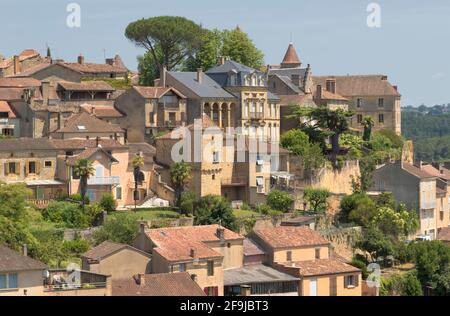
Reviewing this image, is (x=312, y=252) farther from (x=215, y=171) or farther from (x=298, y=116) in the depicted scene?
(x=298, y=116)

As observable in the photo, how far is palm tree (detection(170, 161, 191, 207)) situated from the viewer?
56.2m

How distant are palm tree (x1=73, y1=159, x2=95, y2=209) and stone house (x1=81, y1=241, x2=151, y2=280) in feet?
31.9

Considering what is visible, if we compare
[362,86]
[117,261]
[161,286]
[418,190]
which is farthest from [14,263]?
[362,86]

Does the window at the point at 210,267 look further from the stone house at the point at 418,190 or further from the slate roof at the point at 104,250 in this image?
Answer: the stone house at the point at 418,190

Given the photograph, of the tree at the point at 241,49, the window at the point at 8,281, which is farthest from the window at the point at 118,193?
the tree at the point at 241,49

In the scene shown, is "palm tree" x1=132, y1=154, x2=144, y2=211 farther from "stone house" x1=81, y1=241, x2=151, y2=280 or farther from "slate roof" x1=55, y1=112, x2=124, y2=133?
"stone house" x1=81, y1=241, x2=151, y2=280

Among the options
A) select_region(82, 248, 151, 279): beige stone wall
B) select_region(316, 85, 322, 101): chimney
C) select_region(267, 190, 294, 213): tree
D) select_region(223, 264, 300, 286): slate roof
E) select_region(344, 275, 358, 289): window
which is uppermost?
select_region(316, 85, 322, 101): chimney

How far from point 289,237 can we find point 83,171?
10.00 metres

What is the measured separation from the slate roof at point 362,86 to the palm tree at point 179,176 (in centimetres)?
3028

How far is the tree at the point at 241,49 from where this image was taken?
77.4m

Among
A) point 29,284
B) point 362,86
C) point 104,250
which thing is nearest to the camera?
point 29,284

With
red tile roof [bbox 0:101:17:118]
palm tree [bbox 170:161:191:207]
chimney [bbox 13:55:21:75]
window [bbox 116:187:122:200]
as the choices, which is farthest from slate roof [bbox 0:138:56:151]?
chimney [bbox 13:55:21:75]

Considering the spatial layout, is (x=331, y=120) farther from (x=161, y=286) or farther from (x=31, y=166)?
(x=161, y=286)

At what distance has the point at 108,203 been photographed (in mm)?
53531
